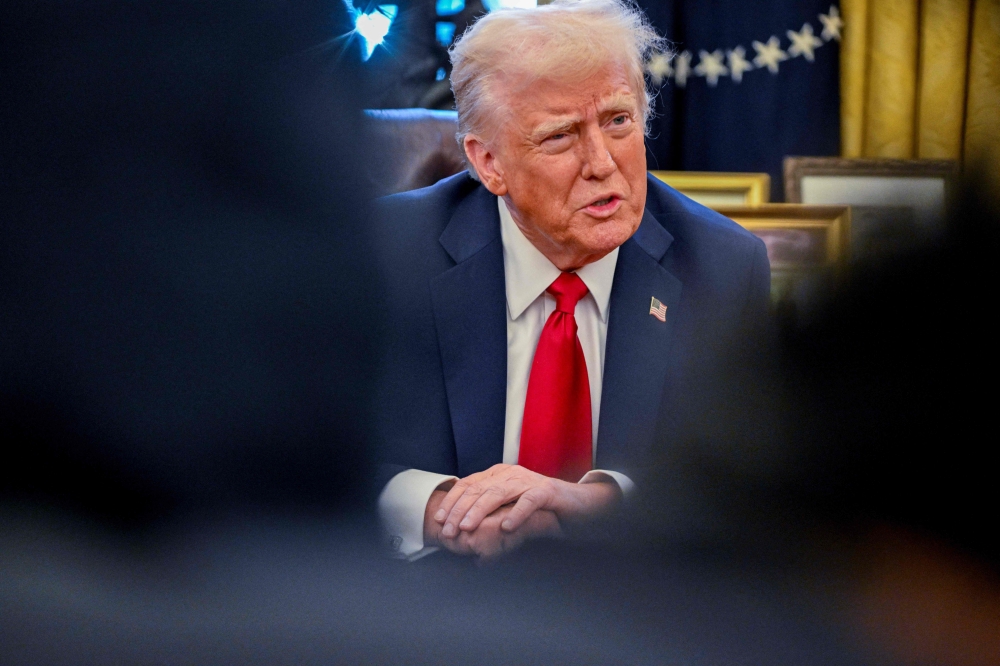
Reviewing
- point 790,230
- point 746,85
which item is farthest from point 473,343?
point 746,85

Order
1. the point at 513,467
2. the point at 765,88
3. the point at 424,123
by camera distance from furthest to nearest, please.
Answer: the point at 765,88 < the point at 424,123 < the point at 513,467

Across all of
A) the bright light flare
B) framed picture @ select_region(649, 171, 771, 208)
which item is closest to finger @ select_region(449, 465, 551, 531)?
the bright light flare

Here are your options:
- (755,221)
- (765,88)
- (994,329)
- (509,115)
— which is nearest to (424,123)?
(509,115)

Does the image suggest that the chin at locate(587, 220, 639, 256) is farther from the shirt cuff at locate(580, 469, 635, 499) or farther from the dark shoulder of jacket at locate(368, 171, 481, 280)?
the shirt cuff at locate(580, 469, 635, 499)

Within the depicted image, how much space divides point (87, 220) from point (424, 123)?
0.93m

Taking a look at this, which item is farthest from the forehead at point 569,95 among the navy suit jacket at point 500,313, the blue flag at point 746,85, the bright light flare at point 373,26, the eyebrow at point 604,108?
the blue flag at point 746,85

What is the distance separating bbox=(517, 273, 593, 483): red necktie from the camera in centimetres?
62

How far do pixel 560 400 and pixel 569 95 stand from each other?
0.26 meters

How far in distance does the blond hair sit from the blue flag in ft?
2.77

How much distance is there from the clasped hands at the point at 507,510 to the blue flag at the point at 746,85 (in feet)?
4.07

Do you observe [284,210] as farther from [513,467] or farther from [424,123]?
[424,123]

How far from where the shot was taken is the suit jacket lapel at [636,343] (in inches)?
22.1

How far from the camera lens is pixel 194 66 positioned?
0.19 m

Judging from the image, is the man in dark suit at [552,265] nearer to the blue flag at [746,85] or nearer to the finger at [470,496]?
the finger at [470,496]
